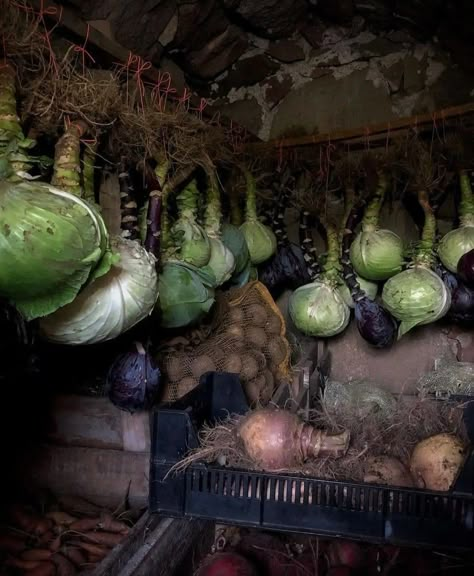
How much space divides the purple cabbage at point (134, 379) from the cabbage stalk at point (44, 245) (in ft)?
2.36

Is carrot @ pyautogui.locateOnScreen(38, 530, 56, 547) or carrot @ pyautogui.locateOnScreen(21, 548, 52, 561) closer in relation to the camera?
carrot @ pyautogui.locateOnScreen(21, 548, 52, 561)

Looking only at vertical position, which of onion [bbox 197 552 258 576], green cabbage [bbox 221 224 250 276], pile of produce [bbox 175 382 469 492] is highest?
green cabbage [bbox 221 224 250 276]

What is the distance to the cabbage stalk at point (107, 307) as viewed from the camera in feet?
5.25

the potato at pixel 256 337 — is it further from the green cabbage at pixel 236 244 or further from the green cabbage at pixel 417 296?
the green cabbage at pixel 417 296

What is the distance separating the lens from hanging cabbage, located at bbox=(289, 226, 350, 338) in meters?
3.15

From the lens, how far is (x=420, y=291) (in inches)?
114

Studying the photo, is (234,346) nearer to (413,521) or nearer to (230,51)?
(413,521)

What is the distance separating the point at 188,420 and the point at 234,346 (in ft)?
3.58

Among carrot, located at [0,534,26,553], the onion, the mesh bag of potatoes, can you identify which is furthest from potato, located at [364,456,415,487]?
carrot, located at [0,534,26,553]

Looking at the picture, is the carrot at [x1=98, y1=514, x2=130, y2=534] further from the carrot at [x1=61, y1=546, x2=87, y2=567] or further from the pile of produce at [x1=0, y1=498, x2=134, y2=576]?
the carrot at [x1=61, y1=546, x2=87, y2=567]

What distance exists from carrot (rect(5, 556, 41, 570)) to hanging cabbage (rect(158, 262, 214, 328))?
1.06 metres

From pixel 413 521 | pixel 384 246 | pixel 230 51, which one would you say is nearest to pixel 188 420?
pixel 413 521

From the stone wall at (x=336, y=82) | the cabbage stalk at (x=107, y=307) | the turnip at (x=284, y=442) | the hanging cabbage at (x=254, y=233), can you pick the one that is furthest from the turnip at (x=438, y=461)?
the stone wall at (x=336, y=82)

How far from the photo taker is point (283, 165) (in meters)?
3.49
